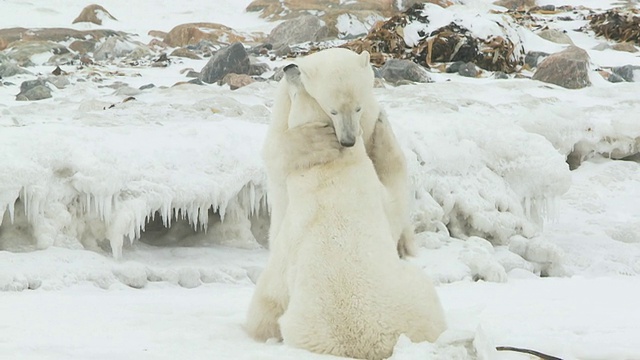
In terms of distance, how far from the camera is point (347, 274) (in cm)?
341

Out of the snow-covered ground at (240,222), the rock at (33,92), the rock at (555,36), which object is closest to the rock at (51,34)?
the rock at (555,36)

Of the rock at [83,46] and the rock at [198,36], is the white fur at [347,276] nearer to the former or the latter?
the rock at [83,46]

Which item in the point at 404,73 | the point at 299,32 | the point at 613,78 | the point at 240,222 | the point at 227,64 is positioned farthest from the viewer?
the point at 299,32

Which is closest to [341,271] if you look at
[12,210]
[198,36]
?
[12,210]

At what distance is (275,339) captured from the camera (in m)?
3.83

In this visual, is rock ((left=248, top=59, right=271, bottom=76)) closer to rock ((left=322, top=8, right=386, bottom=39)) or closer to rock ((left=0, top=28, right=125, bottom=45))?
rock ((left=322, top=8, right=386, bottom=39))

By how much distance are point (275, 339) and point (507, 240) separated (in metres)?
5.22

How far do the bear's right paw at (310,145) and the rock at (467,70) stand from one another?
11420 mm

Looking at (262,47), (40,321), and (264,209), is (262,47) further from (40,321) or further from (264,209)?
(40,321)

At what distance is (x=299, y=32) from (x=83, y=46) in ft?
19.5

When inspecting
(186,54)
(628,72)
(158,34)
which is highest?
(628,72)

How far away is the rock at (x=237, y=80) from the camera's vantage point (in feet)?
42.9

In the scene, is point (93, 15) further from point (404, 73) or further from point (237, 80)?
point (404, 73)

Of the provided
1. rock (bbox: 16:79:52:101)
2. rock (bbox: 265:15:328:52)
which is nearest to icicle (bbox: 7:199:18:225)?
rock (bbox: 16:79:52:101)
